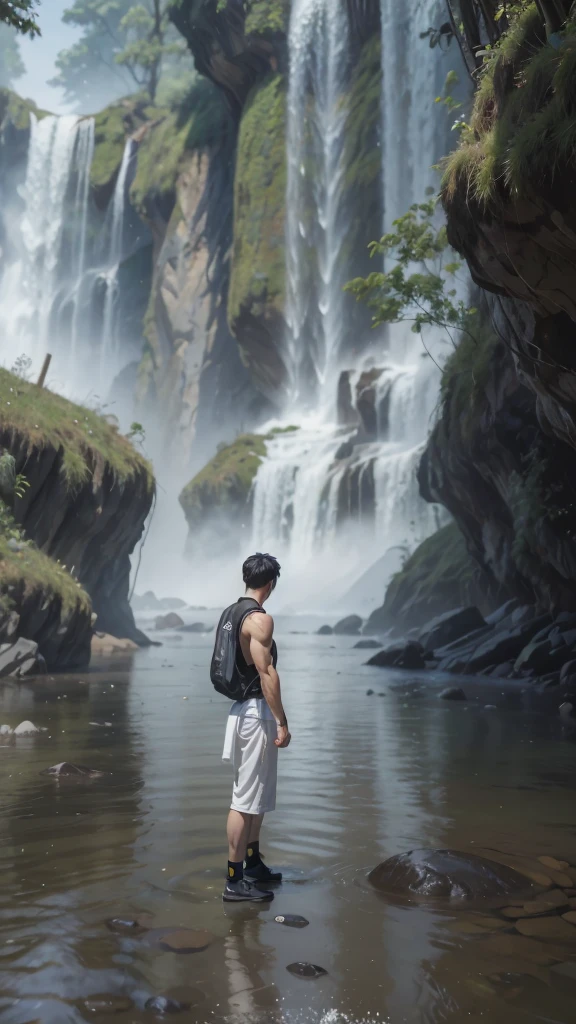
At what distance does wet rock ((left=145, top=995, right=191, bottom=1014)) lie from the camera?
332 centimetres

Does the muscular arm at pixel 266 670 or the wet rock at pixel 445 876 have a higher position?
the muscular arm at pixel 266 670

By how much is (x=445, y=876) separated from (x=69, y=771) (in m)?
3.97

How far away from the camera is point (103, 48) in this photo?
87688 millimetres

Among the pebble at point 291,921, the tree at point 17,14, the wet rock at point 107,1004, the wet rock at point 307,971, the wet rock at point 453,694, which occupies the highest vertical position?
the tree at point 17,14

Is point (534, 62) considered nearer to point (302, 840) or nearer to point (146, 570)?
point (302, 840)

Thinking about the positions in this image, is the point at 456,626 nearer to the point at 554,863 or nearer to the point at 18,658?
the point at 18,658

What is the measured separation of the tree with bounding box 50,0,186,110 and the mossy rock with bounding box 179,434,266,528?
3290cm

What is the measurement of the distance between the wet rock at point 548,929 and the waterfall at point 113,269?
6705cm

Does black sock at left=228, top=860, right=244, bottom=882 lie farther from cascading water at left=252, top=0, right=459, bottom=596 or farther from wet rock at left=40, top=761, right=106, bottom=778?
cascading water at left=252, top=0, right=459, bottom=596

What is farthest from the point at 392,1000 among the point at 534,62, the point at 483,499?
the point at 483,499

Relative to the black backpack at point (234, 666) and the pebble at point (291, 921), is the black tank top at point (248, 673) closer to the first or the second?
the black backpack at point (234, 666)

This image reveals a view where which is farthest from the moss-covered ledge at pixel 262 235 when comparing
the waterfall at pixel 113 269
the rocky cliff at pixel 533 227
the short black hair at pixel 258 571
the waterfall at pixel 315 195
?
the short black hair at pixel 258 571

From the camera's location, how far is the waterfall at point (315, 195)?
2131 inches

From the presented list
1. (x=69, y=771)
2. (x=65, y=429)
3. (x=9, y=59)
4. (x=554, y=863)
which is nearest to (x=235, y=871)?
(x=554, y=863)
